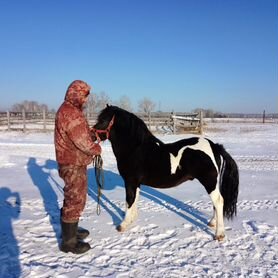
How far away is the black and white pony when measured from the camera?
4.01 metres

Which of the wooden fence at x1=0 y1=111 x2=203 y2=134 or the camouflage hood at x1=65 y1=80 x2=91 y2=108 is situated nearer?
the camouflage hood at x1=65 y1=80 x2=91 y2=108

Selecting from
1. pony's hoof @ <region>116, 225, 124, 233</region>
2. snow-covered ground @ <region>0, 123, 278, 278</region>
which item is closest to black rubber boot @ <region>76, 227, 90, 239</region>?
snow-covered ground @ <region>0, 123, 278, 278</region>

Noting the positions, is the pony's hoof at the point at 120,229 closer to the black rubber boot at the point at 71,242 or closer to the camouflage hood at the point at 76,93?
the black rubber boot at the point at 71,242

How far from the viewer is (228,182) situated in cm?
414

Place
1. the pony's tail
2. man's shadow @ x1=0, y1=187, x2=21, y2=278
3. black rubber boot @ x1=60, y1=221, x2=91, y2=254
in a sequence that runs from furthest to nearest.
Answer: the pony's tail < black rubber boot @ x1=60, y1=221, x2=91, y2=254 < man's shadow @ x1=0, y1=187, x2=21, y2=278

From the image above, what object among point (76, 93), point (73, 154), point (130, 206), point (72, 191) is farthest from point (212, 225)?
point (76, 93)

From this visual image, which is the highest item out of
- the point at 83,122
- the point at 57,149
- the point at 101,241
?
the point at 83,122

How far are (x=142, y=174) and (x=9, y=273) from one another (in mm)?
2027

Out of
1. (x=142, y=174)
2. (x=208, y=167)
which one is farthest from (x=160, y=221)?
(x=208, y=167)

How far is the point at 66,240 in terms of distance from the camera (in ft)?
11.5

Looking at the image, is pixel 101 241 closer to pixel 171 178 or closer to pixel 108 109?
pixel 171 178

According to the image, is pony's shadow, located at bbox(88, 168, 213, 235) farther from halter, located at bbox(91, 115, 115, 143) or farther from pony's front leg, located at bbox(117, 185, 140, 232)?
halter, located at bbox(91, 115, 115, 143)

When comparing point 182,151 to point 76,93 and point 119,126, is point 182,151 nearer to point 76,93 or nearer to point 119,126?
point 119,126

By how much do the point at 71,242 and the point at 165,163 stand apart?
160 cm
